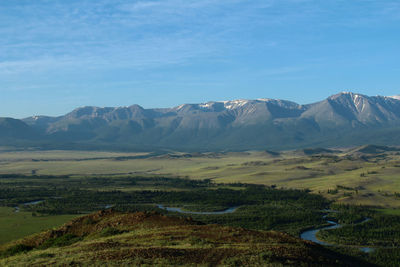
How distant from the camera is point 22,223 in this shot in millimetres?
102500

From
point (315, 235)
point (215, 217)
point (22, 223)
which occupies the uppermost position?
point (22, 223)

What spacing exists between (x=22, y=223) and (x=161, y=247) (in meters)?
73.7

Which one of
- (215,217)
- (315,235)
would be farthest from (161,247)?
(215,217)

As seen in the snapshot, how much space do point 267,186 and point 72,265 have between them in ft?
491

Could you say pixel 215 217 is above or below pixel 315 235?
above

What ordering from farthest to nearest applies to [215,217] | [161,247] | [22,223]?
1. [215,217]
2. [22,223]
3. [161,247]

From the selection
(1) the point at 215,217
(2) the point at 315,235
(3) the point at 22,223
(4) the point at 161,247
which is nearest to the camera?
(4) the point at 161,247

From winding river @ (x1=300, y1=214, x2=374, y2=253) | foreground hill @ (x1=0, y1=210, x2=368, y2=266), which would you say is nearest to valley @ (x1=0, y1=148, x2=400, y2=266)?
foreground hill @ (x1=0, y1=210, x2=368, y2=266)

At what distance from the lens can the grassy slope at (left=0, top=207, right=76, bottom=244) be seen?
8888 centimetres

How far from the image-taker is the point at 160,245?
38969 millimetres

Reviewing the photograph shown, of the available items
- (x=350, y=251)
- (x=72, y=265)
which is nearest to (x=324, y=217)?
(x=350, y=251)

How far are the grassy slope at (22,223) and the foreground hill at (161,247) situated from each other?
3757 cm

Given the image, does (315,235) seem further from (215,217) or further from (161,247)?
(161,247)

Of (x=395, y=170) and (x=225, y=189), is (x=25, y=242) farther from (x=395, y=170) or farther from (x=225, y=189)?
(x=395, y=170)
